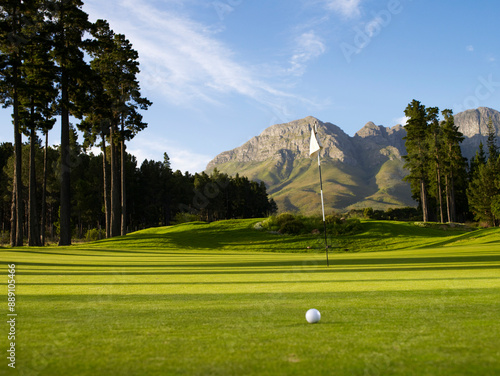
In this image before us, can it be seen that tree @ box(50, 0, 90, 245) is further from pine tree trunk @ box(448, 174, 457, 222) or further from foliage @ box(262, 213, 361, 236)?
pine tree trunk @ box(448, 174, 457, 222)

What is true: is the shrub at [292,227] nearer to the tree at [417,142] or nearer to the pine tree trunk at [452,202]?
the tree at [417,142]

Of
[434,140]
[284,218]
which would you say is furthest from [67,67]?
[434,140]

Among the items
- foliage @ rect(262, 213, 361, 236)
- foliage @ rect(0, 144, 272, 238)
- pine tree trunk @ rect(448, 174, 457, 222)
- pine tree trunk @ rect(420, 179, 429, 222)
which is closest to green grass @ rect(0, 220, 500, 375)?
foliage @ rect(262, 213, 361, 236)

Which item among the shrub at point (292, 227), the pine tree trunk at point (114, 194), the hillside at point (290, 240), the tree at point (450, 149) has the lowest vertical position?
the hillside at point (290, 240)

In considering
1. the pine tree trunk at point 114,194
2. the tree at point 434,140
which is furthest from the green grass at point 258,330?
the tree at point 434,140

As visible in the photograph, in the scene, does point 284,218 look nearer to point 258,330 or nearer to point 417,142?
point 417,142

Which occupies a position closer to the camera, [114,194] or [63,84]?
[63,84]

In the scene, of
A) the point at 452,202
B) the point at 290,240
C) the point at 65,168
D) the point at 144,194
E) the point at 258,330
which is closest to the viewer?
the point at 258,330

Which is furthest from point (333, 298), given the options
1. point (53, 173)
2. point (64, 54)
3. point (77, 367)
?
point (53, 173)

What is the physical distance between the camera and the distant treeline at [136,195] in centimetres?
5617

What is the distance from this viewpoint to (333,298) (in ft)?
18.5

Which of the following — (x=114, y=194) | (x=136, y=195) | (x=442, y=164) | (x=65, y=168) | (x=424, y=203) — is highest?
(x=442, y=164)

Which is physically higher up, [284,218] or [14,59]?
[14,59]

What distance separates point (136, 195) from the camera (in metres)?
69.6
